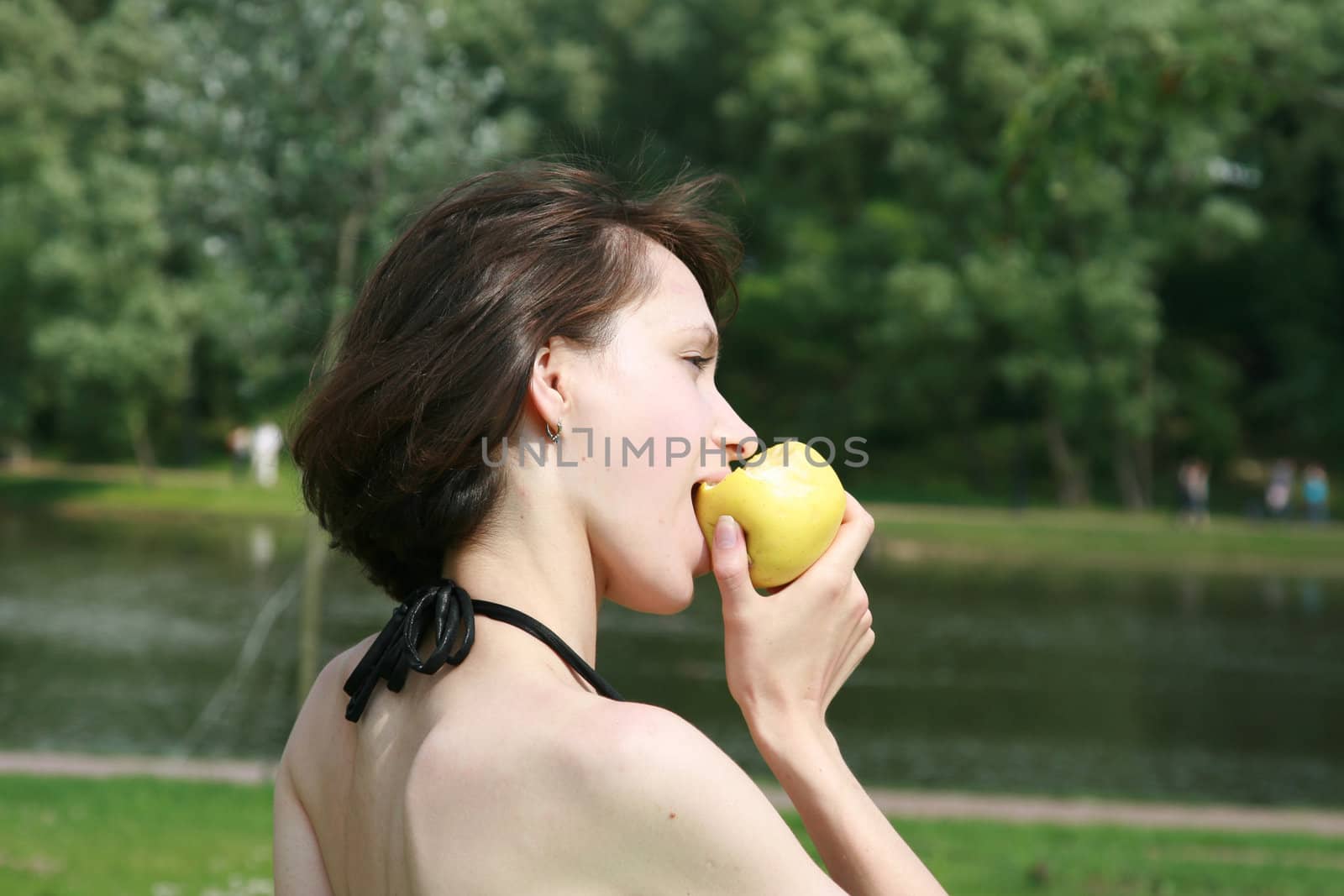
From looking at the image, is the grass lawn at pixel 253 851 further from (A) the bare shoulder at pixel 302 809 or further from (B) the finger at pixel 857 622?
(B) the finger at pixel 857 622

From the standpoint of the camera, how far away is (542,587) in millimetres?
1766

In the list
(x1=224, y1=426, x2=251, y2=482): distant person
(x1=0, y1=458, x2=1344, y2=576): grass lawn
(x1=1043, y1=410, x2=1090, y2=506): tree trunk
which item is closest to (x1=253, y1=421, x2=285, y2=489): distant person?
(x1=0, y1=458, x2=1344, y2=576): grass lawn

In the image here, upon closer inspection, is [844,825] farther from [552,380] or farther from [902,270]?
[902,270]

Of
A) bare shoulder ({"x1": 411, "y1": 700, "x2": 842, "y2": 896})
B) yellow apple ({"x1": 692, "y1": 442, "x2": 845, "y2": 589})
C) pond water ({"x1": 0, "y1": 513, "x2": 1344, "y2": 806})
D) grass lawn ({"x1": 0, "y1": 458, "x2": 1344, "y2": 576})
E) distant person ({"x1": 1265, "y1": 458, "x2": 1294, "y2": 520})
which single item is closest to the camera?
bare shoulder ({"x1": 411, "y1": 700, "x2": 842, "y2": 896})

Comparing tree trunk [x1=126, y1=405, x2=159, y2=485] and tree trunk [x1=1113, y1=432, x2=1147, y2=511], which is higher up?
tree trunk [x1=1113, y1=432, x2=1147, y2=511]

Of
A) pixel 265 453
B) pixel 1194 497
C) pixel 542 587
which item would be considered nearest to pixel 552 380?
pixel 542 587

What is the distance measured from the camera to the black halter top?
1653 mm

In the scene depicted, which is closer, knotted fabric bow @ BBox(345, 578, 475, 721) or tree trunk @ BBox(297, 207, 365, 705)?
knotted fabric bow @ BBox(345, 578, 475, 721)

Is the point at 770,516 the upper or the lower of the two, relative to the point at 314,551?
upper

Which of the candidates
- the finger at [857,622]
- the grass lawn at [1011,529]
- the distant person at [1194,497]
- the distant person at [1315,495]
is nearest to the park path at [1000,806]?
the finger at [857,622]

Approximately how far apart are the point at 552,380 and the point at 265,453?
34.6 m

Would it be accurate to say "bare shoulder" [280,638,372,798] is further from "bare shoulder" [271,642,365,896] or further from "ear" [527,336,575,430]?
"ear" [527,336,575,430]

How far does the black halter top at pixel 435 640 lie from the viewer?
65.1 inches

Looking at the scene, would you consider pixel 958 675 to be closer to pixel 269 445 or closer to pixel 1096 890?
pixel 1096 890
